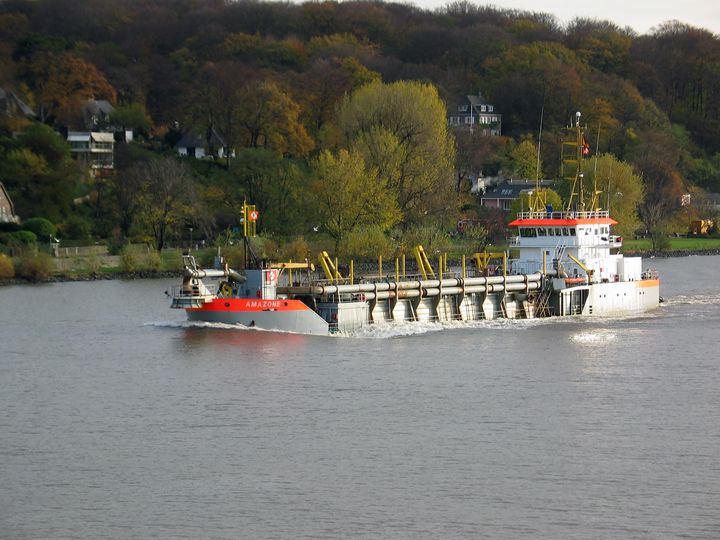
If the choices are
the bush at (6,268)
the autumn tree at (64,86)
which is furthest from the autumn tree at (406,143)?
the autumn tree at (64,86)

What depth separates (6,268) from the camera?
10000 centimetres

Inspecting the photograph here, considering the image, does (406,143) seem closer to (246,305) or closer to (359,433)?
(246,305)

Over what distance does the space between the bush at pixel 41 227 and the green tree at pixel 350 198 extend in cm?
2162

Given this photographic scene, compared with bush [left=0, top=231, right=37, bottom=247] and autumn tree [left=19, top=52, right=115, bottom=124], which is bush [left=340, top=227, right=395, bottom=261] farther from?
autumn tree [left=19, top=52, right=115, bottom=124]

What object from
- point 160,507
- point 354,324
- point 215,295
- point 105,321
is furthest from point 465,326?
point 160,507

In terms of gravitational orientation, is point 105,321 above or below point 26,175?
below

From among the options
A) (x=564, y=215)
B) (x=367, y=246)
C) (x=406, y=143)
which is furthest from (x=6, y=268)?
(x=564, y=215)

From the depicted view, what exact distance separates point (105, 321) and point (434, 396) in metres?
26.9

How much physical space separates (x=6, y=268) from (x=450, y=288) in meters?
41.0

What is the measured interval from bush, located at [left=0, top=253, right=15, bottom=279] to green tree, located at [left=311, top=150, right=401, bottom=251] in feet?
78.1

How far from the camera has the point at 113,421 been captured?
47.2 m

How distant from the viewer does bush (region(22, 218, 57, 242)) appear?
111125 millimetres

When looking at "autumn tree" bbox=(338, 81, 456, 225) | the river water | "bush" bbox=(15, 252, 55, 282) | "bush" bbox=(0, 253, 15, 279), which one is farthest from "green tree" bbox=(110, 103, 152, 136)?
the river water

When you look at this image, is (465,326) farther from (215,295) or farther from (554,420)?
(554,420)
